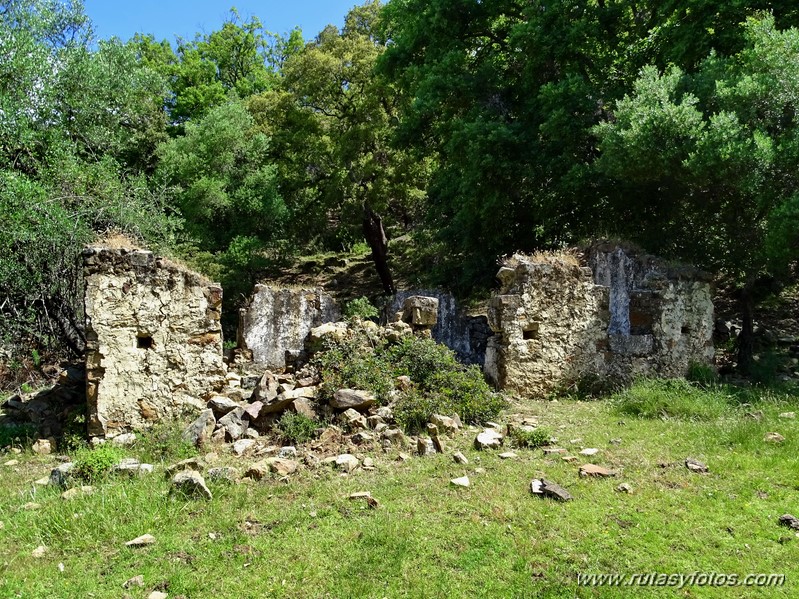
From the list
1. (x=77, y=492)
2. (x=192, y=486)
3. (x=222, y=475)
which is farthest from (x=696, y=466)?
(x=77, y=492)

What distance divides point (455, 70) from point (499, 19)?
226 centimetres

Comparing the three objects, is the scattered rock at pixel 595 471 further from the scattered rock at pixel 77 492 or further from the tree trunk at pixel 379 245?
the tree trunk at pixel 379 245

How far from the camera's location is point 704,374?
347 inches

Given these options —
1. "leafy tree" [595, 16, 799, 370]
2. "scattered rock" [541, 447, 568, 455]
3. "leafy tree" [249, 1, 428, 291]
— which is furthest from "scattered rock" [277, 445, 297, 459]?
"leafy tree" [249, 1, 428, 291]

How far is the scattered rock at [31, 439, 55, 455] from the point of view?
6755mm

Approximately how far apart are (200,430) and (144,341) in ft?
5.35

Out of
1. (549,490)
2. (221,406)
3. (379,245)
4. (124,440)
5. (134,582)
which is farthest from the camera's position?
(379,245)

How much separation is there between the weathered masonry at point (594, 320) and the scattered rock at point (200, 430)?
168 inches

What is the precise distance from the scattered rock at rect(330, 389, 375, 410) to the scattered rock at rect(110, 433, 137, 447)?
7.90 feet

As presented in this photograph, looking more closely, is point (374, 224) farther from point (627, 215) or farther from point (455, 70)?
point (627, 215)

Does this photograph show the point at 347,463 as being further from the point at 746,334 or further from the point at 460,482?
the point at 746,334

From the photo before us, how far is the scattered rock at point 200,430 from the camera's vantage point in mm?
6391

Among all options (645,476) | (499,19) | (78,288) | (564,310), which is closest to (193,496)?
(645,476)

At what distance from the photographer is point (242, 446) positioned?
621cm
